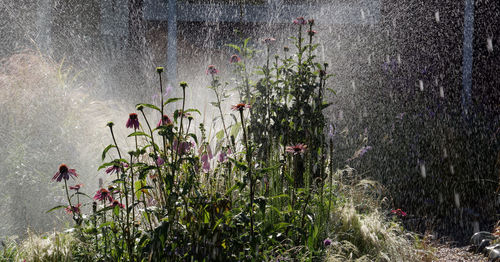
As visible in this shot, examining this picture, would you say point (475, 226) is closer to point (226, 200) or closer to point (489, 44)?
point (226, 200)

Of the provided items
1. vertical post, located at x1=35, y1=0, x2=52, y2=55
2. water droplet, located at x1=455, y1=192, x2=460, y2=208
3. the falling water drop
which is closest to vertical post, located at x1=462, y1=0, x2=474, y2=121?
the falling water drop

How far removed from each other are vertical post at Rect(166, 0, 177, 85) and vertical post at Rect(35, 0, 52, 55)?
242cm

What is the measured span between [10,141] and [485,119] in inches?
211

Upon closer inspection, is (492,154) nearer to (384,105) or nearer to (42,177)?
(384,105)

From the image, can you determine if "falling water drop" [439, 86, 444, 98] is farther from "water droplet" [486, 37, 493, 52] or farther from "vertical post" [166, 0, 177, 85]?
"vertical post" [166, 0, 177, 85]

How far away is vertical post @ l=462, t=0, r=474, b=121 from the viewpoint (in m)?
5.64

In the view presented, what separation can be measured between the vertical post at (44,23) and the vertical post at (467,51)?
7031mm

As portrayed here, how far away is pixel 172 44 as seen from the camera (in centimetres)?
738

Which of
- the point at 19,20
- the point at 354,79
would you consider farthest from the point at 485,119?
the point at 19,20

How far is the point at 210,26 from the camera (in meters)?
8.27

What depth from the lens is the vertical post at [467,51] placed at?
5637 millimetres

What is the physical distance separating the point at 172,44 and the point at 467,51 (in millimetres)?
4606

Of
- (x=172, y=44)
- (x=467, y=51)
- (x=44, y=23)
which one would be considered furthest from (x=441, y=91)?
(x=44, y=23)

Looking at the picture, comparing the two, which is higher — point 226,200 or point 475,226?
point 226,200
